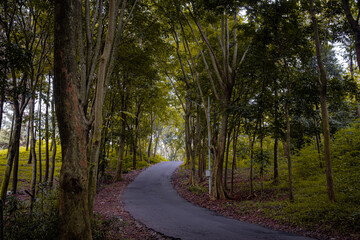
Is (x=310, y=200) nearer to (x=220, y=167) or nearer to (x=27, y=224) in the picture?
(x=220, y=167)

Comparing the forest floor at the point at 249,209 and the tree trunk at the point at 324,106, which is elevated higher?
the tree trunk at the point at 324,106

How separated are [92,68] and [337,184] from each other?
10.4 metres

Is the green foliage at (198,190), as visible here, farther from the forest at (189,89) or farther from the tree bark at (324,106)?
the tree bark at (324,106)

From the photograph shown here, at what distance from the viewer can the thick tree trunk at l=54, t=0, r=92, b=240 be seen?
4.19 m

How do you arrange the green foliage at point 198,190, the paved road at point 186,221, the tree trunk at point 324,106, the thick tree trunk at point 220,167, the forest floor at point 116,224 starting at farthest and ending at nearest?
the green foliage at point 198,190 → the thick tree trunk at point 220,167 → the tree trunk at point 324,106 → the paved road at point 186,221 → the forest floor at point 116,224

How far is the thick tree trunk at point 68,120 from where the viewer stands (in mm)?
4188

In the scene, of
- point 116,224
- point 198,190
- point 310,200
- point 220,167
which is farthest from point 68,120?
point 198,190

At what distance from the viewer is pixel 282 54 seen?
9609mm

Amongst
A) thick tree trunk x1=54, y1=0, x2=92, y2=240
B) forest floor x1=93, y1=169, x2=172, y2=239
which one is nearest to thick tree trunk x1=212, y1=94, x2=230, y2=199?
forest floor x1=93, y1=169, x2=172, y2=239

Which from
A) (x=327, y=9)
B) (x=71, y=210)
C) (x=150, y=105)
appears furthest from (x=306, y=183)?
(x=150, y=105)

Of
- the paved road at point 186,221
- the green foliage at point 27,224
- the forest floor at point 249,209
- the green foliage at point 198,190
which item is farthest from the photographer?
the green foliage at point 198,190

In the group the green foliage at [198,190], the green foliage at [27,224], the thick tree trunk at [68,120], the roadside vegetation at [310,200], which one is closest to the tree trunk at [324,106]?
the roadside vegetation at [310,200]

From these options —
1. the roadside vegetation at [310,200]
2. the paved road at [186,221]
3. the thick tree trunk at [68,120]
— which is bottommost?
the paved road at [186,221]

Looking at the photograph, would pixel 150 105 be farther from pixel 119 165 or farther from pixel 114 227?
pixel 114 227
